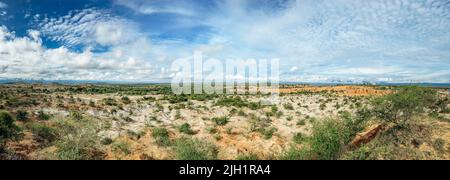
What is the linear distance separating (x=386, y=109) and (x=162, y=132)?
12069mm

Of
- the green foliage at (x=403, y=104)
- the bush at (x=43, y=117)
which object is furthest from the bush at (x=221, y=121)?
the bush at (x=43, y=117)

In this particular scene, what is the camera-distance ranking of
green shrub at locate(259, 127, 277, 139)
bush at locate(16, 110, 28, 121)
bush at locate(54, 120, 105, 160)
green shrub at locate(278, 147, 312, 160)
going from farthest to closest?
bush at locate(16, 110, 28, 121) → green shrub at locate(259, 127, 277, 139) → bush at locate(54, 120, 105, 160) → green shrub at locate(278, 147, 312, 160)

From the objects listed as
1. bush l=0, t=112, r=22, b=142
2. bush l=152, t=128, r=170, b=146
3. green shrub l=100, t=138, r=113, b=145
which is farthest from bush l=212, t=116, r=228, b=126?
bush l=0, t=112, r=22, b=142

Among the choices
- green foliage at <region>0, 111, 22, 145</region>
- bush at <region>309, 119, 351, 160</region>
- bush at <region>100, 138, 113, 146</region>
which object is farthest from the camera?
bush at <region>100, 138, 113, 146</region>

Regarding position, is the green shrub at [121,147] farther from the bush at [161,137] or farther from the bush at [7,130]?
the bush at [7,130]

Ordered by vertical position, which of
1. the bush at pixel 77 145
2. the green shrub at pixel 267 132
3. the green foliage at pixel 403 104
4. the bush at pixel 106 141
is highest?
the green foliage at pixel 403 104

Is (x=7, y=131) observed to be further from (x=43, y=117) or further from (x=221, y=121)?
(x=221, y=121)

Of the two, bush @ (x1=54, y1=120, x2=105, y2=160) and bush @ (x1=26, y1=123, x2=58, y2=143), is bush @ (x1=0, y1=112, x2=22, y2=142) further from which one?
bush @ (x1=54, y1=120, x2=105, y2=160)

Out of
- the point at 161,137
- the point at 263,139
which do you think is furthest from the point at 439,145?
the point at 161,137

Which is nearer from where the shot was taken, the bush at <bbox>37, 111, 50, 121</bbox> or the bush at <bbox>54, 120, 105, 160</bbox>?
the bush at <bbox>54, 120, 105, 160</bbox>

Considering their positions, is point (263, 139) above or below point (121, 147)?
below

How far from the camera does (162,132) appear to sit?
16672mm
